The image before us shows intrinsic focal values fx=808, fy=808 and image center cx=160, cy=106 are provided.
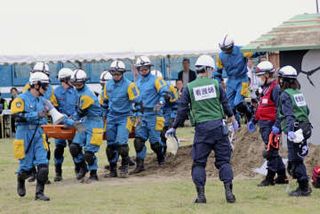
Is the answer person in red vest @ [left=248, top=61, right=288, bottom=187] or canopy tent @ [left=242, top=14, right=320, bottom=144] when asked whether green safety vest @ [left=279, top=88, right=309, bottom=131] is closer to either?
person in red vest @ [left=248, top=61, right=288, bottom=187]

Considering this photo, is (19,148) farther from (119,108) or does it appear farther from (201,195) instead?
(119,108)

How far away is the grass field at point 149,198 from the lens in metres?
11.0

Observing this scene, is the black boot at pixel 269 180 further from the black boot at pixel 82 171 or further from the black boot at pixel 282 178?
the black boot at pixel 82 171

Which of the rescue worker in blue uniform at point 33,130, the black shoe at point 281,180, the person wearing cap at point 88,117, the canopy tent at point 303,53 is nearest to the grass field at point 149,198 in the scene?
the black shoe at point 281,180

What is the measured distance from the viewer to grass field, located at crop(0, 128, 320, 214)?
36.1 ft

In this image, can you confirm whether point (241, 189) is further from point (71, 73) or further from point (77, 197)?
point (71, 73)

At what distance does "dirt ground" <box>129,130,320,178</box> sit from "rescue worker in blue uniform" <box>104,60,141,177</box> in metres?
0.82

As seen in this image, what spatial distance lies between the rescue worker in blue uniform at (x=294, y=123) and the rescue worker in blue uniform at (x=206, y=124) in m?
0.90

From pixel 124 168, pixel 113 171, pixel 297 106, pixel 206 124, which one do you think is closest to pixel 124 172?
pixel 124 168

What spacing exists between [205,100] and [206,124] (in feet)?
1.11

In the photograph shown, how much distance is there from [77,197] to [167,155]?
4.62 metres

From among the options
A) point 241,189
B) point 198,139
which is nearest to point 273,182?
point 241,189

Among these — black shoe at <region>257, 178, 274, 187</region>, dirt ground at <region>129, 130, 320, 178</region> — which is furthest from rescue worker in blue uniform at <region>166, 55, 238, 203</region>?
dirt ground at <region>129, 130, 320, 178</region>

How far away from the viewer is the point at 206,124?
11320mm
